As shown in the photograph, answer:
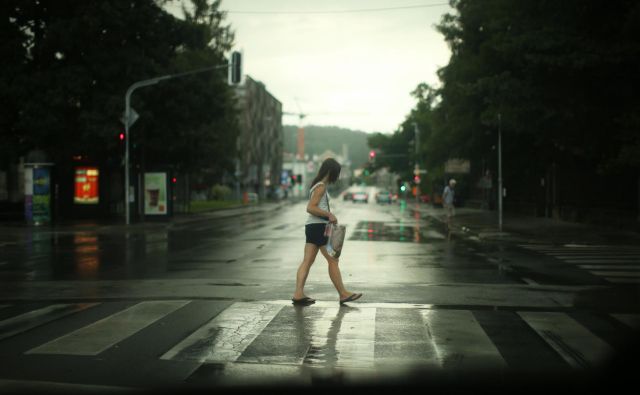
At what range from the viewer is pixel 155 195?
31188 millimetres

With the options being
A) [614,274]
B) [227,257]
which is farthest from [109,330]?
[614,274]

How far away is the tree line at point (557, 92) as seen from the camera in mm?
19734

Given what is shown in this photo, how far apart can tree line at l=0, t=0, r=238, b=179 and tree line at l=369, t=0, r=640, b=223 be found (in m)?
12.1

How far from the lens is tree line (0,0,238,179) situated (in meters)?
27.3

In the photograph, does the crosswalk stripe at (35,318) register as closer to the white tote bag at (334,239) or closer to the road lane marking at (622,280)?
the white tote bag at (334,239)

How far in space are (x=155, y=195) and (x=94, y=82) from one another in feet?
18.4

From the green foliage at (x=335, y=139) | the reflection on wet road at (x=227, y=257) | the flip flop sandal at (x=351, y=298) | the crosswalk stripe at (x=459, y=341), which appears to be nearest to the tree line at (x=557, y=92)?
the reflection on wet road at (x=227, y=257)

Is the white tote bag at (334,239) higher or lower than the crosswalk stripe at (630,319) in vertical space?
higher

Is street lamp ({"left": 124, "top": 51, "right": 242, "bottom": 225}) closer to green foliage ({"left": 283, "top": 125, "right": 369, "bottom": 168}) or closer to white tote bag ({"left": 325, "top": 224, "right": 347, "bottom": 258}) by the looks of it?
white tote bag ({"left": 325, "top": 224, "right": 347, "bottom": 258})

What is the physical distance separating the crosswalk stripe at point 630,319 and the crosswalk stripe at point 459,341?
160 centimetres

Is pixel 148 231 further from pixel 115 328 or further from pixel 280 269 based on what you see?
pixel 115 328

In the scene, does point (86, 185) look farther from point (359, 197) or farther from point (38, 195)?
point (359, 197)

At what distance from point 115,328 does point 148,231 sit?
1928 cm

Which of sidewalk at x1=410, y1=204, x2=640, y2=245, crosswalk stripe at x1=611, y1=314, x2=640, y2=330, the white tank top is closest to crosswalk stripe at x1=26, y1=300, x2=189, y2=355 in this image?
the white tank top
